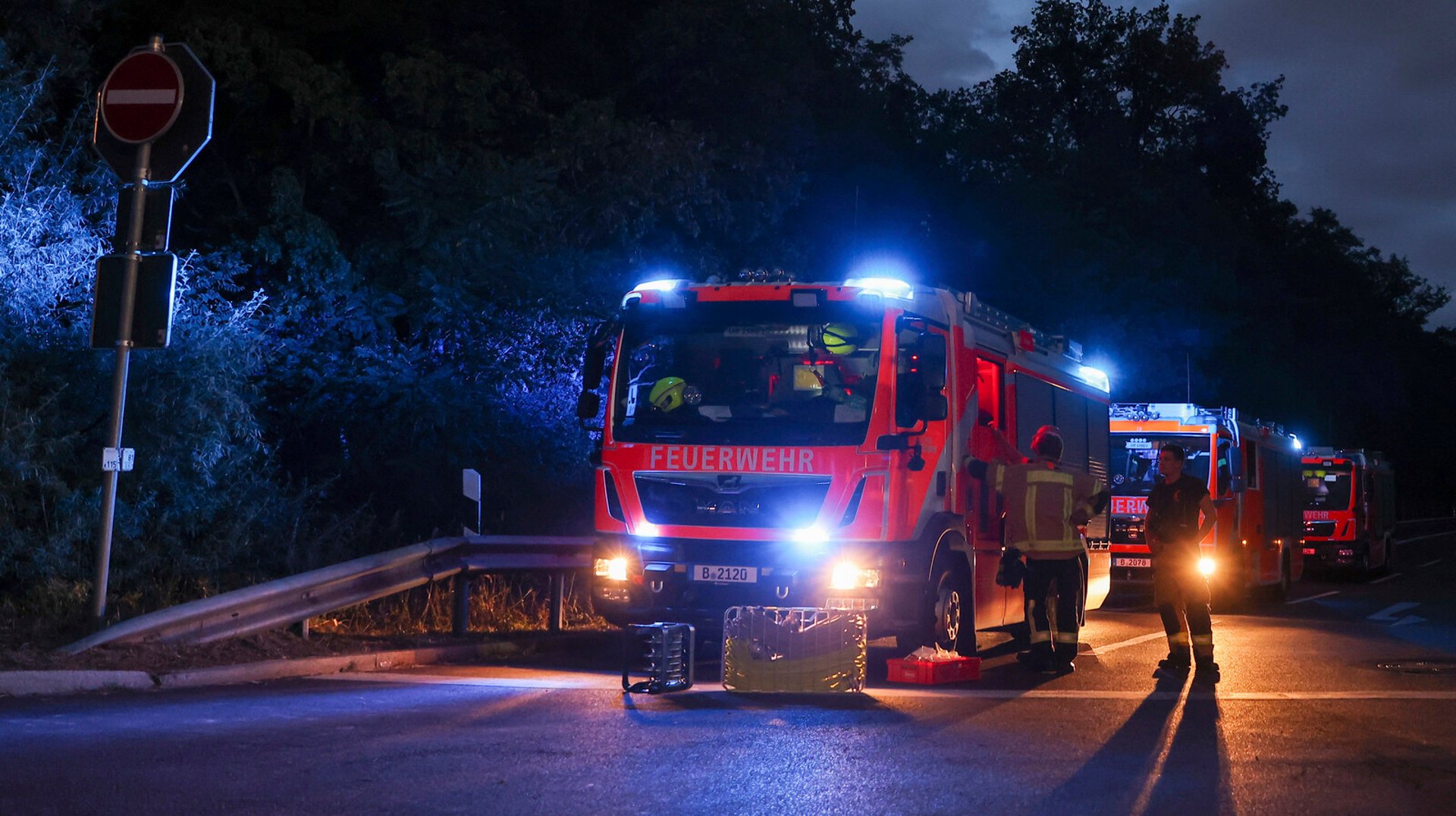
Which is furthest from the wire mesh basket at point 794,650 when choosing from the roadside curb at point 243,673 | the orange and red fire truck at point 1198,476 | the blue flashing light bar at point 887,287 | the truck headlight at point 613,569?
the orange and red fire truck at point 1198,476

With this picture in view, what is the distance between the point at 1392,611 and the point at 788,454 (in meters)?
13.0

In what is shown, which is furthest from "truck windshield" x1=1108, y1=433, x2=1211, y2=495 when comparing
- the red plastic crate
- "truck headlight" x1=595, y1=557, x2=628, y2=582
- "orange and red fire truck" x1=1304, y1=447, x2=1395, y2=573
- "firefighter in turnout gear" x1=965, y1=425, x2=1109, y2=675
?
"truck headlight" x1=595, y1=557, x2=628, y2=582

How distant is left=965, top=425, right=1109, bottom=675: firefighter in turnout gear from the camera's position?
12.5 m

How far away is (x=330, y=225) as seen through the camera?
2169cm

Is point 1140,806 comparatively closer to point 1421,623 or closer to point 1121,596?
point 1421,623

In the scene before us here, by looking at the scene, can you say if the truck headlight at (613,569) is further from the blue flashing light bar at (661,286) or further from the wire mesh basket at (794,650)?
the blue flashing light bar at (661,286)

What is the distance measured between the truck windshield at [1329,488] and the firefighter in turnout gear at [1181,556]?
2081 cm

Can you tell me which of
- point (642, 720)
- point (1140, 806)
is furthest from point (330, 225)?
point (1140, 806)

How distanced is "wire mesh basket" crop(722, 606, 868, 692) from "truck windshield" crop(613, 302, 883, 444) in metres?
1.48

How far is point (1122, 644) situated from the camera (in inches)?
617

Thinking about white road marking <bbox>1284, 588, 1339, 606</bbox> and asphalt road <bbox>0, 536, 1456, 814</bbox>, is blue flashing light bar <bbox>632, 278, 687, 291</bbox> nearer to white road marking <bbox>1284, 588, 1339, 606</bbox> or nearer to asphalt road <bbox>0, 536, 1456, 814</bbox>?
asphalt road <bbox>0, 536, 1456, 814</bbox>

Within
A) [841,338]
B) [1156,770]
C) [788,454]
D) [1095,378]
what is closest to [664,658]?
[788,454]

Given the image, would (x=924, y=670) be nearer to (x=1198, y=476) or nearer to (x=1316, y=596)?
(x=1198, y=476)

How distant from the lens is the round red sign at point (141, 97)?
465 inches
